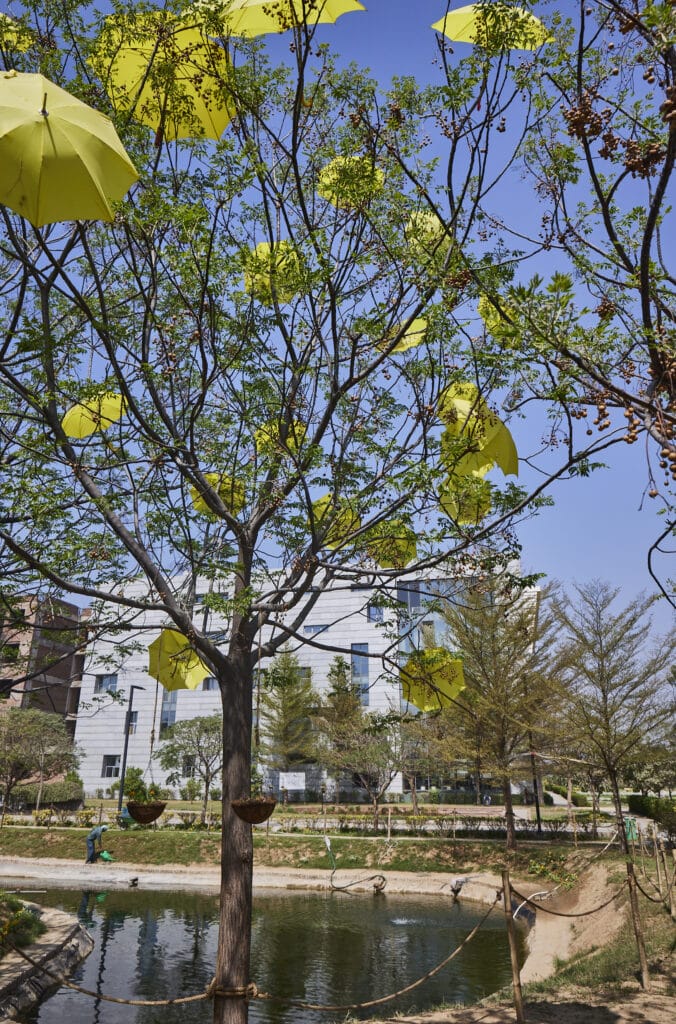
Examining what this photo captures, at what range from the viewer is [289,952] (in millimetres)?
13820

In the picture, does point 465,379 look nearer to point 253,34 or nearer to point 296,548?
point 296,548

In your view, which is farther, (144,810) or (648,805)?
(648,805)

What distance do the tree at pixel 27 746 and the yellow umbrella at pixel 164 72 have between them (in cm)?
3374

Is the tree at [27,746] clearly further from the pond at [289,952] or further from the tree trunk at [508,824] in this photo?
the tree trunk at [508,824]

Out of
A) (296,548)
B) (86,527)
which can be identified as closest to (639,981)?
(296,548)

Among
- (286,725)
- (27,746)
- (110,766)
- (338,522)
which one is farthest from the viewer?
(110,766)

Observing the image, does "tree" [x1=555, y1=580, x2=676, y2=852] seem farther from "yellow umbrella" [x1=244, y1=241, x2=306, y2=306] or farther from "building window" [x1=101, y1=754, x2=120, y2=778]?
"building window" [x1=101, y1=754, x2=120, y2=778]

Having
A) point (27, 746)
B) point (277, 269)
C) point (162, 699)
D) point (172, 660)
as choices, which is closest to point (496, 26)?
point (277, 269)

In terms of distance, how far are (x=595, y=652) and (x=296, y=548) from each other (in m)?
14.0

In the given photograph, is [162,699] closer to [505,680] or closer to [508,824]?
[508,824]

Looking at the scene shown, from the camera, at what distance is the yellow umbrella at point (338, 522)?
8.00 m

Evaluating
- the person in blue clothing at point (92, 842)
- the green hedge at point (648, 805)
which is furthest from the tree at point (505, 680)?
the person in blue clothing at point (92, 842)

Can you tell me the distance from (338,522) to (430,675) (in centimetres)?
255

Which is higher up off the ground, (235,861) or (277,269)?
(277,269)
